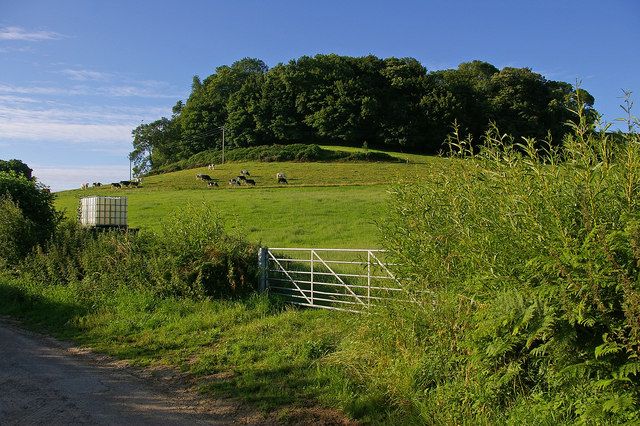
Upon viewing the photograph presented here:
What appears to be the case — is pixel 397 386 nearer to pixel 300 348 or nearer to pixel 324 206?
pixel 300 348

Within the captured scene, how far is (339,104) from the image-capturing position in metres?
99.5

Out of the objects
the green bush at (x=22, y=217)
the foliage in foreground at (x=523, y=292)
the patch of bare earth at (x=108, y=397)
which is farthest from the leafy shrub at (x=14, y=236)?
the foliage in foreground at (x=523, y=292)

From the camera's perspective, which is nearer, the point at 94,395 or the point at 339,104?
the point at 94,395

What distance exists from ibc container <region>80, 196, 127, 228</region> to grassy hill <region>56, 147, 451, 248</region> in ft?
6.65

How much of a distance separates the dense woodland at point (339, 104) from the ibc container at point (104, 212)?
63076 mm

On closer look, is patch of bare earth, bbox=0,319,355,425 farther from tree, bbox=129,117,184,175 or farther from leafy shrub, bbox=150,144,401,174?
tree, bbox=129,117,184,175

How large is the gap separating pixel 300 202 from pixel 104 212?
54.6 feet

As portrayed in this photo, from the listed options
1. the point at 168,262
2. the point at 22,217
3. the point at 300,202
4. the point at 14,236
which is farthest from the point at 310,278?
the point at 300,202

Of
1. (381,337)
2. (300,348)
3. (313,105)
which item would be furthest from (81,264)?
(313,105)

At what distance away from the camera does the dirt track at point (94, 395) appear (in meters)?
6.54

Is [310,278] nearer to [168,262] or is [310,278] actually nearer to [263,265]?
[263,265]

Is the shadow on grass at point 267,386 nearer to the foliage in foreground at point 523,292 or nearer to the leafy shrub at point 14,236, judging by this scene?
the foliage in foreground at point 523,292

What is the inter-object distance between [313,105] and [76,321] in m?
95.0

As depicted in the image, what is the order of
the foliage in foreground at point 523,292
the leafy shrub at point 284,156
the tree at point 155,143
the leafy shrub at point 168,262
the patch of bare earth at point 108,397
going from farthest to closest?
1. the tree at point 155,143
2. the leafy shrub at point 284,156
3. the leafy shrub at point 168,262
4. the patch of bare earth at point 108,397
5. the foliage in foreground at point 523,292
